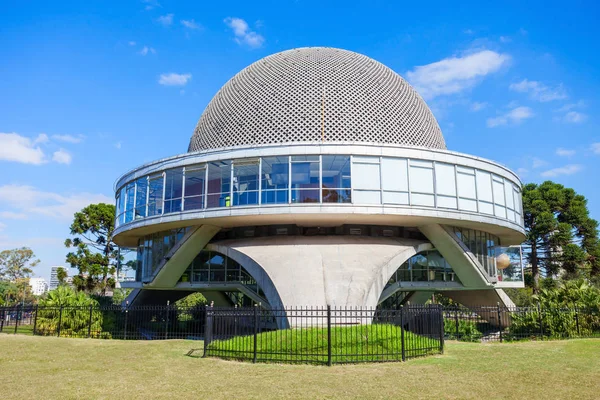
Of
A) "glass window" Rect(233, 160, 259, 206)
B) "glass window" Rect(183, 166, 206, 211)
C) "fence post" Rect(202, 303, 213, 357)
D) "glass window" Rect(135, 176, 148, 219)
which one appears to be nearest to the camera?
"fence post" Rect(202, 303, 213, 357)

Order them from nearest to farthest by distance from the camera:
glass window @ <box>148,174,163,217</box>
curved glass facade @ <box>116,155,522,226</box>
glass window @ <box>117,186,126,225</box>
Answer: curved glass facade @ <box>116,155,522,226</box> < glass window @ <box>148,174,163,217</box> < glass window @ <box>117,186,126,225</box>

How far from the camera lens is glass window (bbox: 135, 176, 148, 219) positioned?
19439 millimetres

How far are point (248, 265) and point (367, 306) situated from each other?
4.41 meters

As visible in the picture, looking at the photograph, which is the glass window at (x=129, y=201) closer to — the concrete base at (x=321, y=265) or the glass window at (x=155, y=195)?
the glass window at (x=155, y=195)

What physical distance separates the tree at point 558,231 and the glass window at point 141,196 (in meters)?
24.5

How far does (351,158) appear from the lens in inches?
664

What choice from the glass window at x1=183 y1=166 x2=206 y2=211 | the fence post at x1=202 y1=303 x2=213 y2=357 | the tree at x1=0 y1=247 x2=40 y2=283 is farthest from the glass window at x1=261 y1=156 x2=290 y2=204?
the tree at x1=0 y1=247 x2=40 y2=283

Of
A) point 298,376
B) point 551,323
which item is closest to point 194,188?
point 298,376

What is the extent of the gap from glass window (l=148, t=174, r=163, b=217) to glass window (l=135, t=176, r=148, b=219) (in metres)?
0.34

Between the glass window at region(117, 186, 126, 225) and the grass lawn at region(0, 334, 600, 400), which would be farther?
the glass window at region(117, 186, 126, 225)

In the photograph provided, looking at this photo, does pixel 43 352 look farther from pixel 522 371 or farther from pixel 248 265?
pixel 522 371

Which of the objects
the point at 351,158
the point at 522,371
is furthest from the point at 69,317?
the point at 522,371

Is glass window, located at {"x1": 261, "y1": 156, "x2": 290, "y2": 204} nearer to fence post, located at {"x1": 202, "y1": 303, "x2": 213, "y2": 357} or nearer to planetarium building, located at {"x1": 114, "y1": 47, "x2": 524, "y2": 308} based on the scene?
planetarium building, located at {"x1": 114, "y1": 47, "x2": 524, "y2": 308}

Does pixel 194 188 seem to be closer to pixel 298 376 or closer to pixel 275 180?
pixel 275 180
